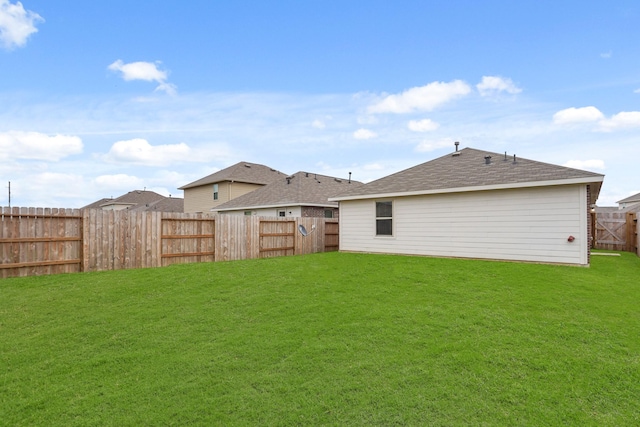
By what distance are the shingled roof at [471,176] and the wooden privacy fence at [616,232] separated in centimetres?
522

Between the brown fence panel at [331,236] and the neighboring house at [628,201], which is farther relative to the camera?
the neighboring house at [628,201]

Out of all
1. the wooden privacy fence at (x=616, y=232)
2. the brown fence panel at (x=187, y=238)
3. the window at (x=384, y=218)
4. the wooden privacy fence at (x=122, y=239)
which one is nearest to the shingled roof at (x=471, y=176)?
the window at (x=384, y=218)

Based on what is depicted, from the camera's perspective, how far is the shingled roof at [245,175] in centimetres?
2659

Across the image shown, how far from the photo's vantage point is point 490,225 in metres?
11.1

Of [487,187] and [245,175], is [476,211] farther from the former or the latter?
[245,175]

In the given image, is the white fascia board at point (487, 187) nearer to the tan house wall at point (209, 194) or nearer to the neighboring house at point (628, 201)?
the tan house wall at point (209, 194)

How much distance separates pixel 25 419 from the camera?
300 cm

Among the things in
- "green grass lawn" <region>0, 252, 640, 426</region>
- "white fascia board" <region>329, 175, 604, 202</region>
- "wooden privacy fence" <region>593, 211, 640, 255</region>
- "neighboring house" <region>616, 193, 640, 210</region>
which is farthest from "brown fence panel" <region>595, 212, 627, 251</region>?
"neighboring house" <region>616, 193, 640, 210</region>

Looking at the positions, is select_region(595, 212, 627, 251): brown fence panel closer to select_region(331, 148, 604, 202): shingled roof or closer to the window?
select_region(331, 148, 604, 202): shingled roof

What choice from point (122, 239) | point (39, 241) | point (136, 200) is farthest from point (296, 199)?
point (136, 200)

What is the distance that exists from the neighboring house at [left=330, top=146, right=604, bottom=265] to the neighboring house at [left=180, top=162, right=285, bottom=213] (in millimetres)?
13725

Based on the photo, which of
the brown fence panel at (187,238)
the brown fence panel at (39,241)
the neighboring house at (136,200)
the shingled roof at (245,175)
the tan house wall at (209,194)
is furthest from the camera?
the neighboring house at (136,200)

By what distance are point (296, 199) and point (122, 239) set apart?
10.0 meters

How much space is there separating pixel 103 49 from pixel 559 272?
1549 cm
